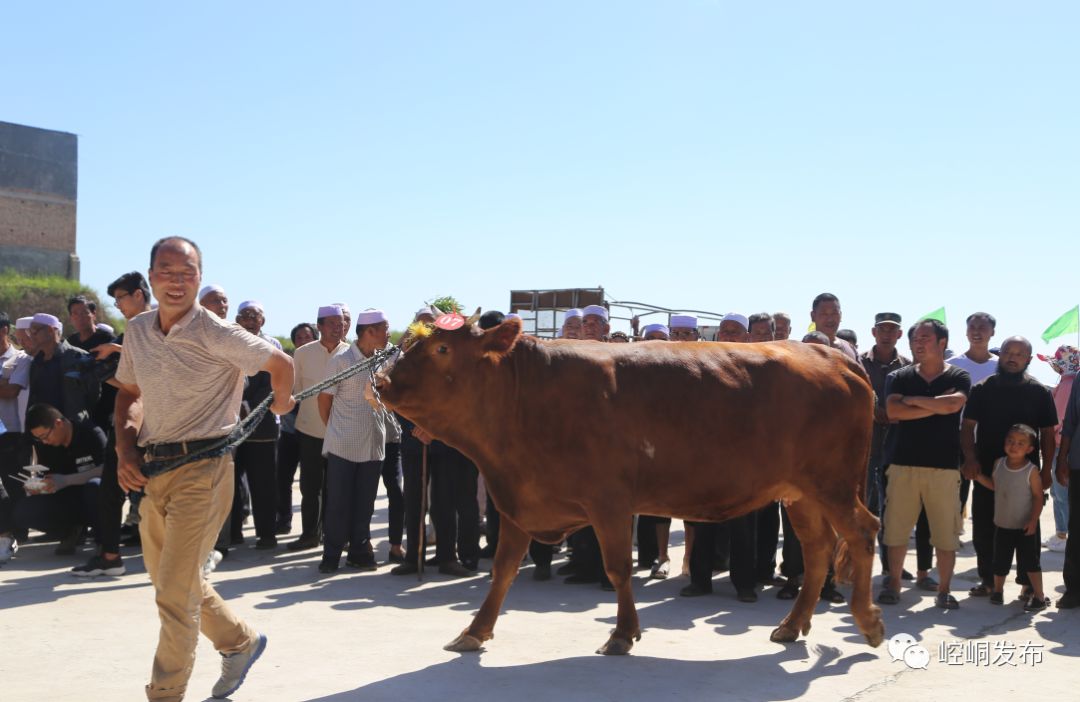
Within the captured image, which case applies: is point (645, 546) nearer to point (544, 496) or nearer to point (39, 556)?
point (544, 496)

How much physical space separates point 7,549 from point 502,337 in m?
5.97

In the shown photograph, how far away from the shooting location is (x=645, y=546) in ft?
29.9

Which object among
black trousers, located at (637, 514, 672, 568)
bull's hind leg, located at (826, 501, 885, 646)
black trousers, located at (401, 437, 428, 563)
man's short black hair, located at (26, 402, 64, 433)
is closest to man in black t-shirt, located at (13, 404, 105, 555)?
man's short black hair, located at (26, 402, 64, 433)

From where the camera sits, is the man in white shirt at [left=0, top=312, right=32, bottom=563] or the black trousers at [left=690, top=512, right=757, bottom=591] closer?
the black trousers at [left=690, top=512, right=757, bottom=591]

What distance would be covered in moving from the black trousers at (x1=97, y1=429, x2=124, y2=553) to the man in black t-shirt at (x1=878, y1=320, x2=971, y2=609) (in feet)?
20.8

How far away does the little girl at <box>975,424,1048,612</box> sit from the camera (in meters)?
7.58

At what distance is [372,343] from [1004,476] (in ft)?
17.6

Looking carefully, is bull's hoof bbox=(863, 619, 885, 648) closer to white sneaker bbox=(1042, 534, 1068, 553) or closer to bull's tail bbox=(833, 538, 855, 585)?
bull's tail bbox=(833, 538, 855, 585)

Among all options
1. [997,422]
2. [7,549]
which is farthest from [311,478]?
[997,422]

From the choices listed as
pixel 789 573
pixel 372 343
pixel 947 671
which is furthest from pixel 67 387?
pixel 947 671

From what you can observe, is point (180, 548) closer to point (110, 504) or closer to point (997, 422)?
point (110, 504)

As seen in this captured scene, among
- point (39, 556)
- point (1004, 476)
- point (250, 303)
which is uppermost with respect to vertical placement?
point (250, 303)

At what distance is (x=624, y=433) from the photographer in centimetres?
589

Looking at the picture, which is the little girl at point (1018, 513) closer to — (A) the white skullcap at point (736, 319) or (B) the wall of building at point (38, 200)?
(A) the white skullcap at point (736, 319)
